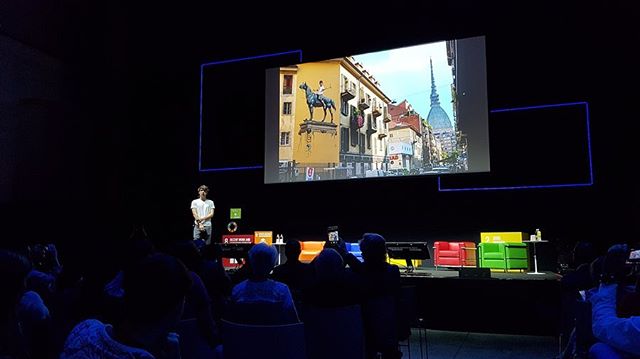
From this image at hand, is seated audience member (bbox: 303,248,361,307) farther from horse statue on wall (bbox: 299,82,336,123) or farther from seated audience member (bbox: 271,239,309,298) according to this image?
horse statue on wall (bbox: 299,82,336,123)

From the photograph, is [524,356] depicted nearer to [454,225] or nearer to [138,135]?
[454,225]

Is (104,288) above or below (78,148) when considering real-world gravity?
below

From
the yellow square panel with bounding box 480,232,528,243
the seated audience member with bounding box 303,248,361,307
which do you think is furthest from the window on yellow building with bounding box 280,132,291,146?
the seated audience member with bounding box 303,248,361,307

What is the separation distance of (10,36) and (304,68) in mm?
4511

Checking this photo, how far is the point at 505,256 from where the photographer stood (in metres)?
6.28

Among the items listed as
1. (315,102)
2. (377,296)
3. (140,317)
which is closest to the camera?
(140,317)

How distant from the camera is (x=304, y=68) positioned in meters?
7.81

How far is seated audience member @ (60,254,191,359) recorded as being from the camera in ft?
3.69

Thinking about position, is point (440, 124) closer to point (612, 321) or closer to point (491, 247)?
point (491, 247)

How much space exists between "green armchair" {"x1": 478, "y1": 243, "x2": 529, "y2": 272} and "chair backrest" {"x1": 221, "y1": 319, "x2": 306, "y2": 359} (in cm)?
480

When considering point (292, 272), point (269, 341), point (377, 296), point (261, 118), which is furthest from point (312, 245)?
point (269, 341)

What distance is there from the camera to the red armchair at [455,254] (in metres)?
6.75

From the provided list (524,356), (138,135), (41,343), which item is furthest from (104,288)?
(138,135)

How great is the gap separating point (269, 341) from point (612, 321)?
1419 millimetres
